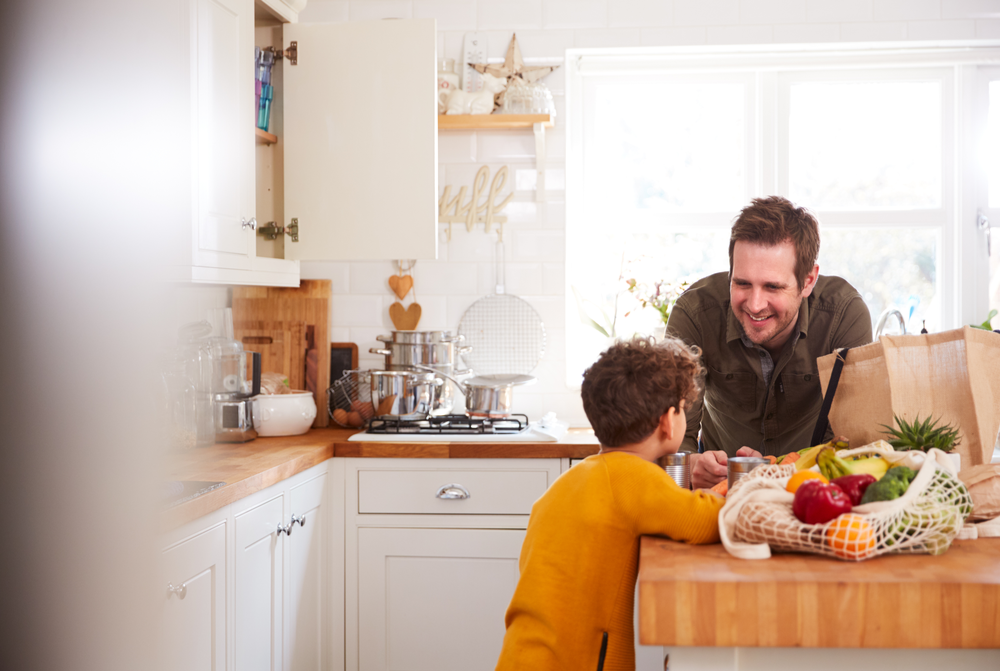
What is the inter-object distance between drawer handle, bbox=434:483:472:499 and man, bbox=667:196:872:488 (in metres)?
0.75

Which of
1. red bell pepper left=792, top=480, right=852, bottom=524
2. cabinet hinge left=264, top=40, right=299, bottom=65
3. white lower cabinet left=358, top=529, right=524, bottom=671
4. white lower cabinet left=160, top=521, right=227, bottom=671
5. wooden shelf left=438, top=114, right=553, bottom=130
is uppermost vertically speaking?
cabinet hinge left=264, top=40, right=299, bottom=65

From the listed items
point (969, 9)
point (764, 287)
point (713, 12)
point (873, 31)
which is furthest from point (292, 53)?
point (969, 9)

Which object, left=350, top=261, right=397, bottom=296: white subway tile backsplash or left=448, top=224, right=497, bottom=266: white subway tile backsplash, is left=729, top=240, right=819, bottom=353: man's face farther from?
left=350, top=261, right=397, bottom=296: white subway tile backsplash

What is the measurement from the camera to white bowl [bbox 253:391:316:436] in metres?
2.44

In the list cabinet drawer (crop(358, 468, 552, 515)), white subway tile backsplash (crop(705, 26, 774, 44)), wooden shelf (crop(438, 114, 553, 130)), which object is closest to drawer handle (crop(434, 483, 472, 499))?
cabinet drawer (crop(358, 468, 552, 515))

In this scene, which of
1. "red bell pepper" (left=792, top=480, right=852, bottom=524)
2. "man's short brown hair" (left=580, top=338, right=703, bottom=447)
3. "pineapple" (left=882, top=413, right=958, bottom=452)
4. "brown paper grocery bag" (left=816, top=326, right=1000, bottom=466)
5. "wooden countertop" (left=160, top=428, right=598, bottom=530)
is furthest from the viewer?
"wooden countertop" (left=160, top=428, right=598, bottom=530)

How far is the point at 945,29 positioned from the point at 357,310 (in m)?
2.31

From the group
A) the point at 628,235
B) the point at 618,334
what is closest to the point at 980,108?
the point at 628,235

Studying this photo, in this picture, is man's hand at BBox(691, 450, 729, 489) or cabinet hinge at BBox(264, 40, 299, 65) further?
cabinet hinge at BBox(264, 40, 299, 65)

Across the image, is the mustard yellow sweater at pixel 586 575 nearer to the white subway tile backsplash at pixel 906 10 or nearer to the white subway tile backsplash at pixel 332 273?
the white subway tile backsplash at pixel 332 273

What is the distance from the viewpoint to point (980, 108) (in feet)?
9.51

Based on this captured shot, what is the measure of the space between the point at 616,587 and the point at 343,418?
1714mm

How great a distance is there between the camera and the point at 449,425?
2.48m

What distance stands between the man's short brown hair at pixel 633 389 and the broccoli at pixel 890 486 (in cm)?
52
